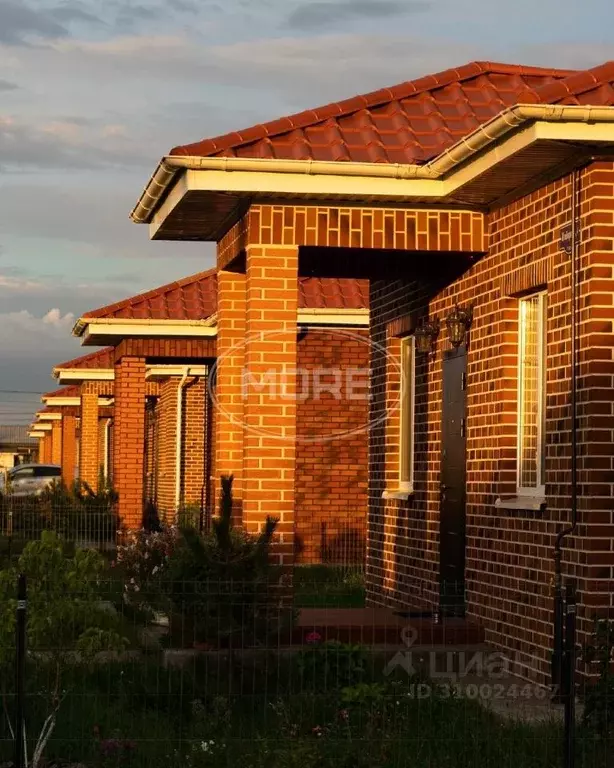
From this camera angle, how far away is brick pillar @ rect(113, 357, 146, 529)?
24156mm

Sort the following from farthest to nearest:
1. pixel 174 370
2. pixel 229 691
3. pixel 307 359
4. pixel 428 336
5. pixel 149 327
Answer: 1. pixel 174 370
2. pixel 149 327
3. pixel 307 359
4. pixel 428 336
5. pixel 229 691

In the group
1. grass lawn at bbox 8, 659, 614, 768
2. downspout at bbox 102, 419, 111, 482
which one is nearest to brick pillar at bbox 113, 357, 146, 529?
grass lawn at bbox 8, 659, 614, 768

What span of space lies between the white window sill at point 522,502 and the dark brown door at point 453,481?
1.15 meters

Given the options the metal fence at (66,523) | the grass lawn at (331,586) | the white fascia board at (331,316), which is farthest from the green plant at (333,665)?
the metal fence at (66,523)

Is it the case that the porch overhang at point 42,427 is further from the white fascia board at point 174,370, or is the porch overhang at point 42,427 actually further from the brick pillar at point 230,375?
the brick pillar at point 230,375

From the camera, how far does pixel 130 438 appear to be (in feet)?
80.4

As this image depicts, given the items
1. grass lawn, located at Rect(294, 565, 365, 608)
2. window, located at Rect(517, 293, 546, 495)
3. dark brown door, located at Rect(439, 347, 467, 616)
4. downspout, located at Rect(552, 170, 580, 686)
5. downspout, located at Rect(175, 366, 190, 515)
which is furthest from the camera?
downspout, located at Rect(175, 366, 190, 515)

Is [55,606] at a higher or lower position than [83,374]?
lower

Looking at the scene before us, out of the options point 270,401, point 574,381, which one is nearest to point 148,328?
point 270,401

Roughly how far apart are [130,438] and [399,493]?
32.2 feet

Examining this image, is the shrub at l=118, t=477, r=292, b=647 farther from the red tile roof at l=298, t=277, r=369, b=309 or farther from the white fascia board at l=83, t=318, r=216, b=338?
the white fascia board at l=83, t=318, r=216, b=338

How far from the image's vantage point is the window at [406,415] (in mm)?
15578

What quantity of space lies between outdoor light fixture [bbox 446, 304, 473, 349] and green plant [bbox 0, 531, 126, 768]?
506 centimetres

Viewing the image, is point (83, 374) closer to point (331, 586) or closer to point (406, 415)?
point (331, 586)
